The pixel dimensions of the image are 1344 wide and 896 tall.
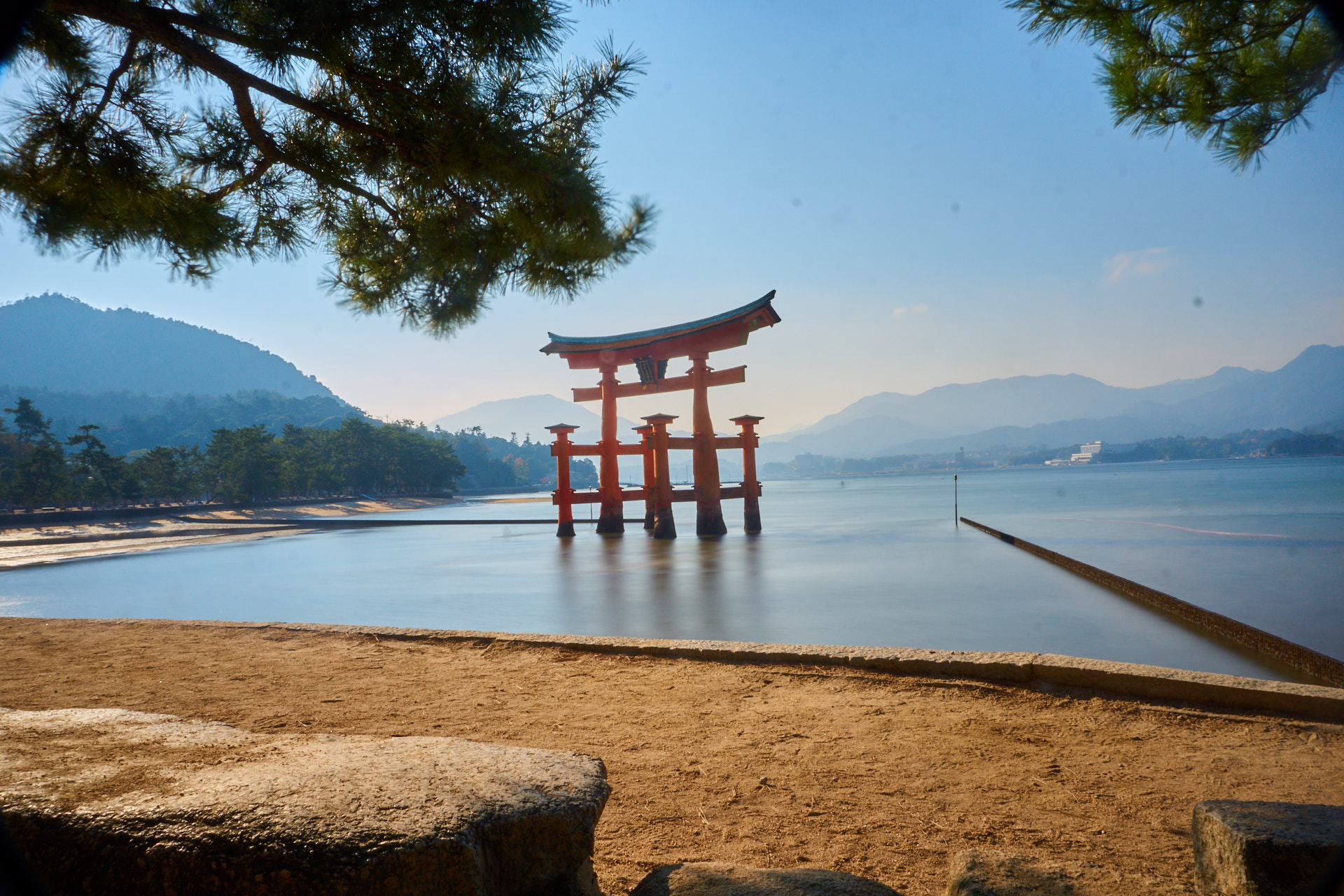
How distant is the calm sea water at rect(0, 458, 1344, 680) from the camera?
7.56 m

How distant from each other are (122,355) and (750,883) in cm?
17924

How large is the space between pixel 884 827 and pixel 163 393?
165 meters

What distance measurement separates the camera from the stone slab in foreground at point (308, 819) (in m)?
1.23

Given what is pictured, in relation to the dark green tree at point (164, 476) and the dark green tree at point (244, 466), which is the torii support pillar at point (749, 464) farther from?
the dark green tree at point (164, 476)

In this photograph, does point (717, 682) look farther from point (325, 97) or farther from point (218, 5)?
point (218, 5)

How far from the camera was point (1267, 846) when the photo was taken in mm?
1312

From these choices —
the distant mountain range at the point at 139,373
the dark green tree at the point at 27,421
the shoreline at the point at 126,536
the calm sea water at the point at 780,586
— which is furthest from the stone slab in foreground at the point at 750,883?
the distant mountain range at the point at 139,373

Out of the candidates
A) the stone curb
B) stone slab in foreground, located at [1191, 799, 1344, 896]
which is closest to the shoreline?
the stone curb

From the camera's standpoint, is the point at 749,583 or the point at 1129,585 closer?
the point at 1129,585

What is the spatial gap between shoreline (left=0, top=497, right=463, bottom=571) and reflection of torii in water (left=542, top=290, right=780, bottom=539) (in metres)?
11.9

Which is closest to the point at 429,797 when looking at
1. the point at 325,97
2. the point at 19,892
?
the point at 19,892

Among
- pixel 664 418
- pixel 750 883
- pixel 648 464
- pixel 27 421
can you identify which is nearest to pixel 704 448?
pixel 664 418

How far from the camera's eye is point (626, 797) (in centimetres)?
238

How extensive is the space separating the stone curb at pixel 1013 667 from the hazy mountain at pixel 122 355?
14534 cm
